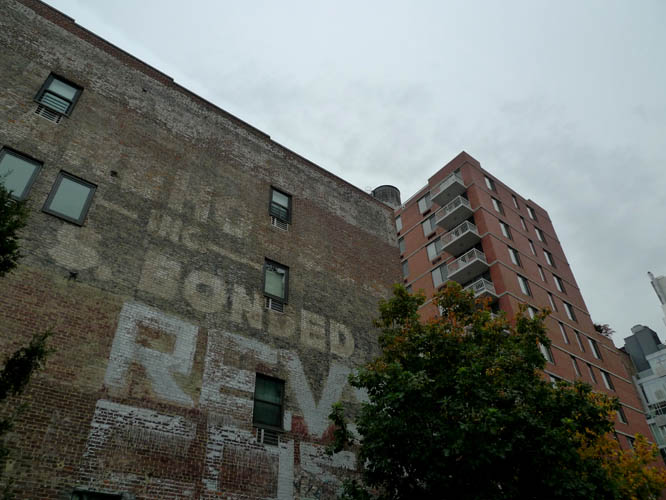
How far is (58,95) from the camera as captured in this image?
48.2ft

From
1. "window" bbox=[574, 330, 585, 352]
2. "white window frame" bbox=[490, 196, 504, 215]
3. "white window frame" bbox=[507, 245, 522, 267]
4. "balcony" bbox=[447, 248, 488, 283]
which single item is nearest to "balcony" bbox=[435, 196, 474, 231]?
"white window frame" bbox=[490, 196, 504, 215]

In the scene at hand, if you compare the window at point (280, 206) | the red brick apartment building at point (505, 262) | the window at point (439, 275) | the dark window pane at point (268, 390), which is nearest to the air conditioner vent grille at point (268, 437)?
the dark window pane at point (268, 390)

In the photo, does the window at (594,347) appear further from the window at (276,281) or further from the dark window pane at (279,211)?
the window at (276,281)

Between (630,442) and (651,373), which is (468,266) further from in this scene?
(651,373)

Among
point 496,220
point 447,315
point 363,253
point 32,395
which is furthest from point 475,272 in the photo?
point 32,395

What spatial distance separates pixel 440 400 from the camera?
34.3 ft

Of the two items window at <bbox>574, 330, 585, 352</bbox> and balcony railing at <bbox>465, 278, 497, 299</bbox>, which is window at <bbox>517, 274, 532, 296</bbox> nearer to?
balcony railing at <bbox>465, 278, 497, 299</bbox>

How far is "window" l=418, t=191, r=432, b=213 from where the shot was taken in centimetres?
4250

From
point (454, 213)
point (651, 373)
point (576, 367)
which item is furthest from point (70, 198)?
point (651, 373)

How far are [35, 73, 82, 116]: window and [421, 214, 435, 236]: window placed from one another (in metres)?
30.5

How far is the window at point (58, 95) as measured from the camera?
47.0 feet

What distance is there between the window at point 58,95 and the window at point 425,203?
3160 cm

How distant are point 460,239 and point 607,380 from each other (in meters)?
14.6

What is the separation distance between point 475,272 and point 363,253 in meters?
17.4
